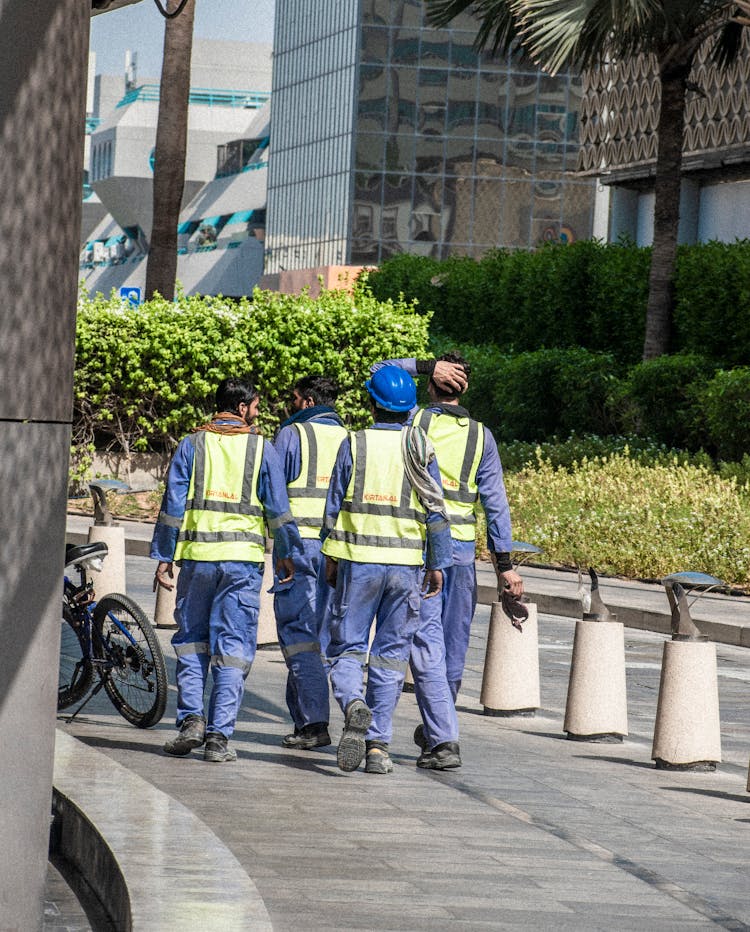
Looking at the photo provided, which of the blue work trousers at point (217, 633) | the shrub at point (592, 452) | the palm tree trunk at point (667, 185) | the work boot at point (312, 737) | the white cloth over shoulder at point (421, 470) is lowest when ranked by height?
the work boot at point (312, 737)

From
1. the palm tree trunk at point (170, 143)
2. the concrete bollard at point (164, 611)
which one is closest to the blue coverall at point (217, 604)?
the concrete bollard at point (164, 611)

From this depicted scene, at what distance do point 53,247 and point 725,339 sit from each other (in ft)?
84.7

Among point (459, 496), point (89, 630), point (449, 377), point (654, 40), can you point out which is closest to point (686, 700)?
point (459, 496)

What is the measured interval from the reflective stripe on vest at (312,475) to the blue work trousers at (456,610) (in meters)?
1.20

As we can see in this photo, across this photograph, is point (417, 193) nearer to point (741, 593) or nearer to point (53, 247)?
point (741, 593)

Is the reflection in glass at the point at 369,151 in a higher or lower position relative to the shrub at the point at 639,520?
higher

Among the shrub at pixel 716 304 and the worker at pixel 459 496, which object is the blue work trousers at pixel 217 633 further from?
the shrub at pixel 716 304

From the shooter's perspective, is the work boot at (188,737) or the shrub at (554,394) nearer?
the work boot at (188,737)

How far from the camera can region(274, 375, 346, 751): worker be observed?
898 cm

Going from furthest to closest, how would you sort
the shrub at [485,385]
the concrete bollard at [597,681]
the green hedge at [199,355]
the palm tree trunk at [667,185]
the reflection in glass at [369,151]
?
the reflection in glass at [369,151] → the shrub at [485,385] → the palm tree trunk at [667,185] → the green hedge at [199,355] → the concrete bollard at [597,681]

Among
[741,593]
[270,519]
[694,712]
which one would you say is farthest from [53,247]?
[741,593]

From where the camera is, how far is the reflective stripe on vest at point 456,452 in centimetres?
898

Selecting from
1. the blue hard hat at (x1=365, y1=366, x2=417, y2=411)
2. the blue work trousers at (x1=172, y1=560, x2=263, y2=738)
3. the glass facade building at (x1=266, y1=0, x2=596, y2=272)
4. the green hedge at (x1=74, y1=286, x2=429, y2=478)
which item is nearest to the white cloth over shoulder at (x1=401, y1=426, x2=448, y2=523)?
the blue hard hat at (x1=365, y1=366, x2=417, y2=411)

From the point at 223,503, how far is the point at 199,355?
1642 cm
